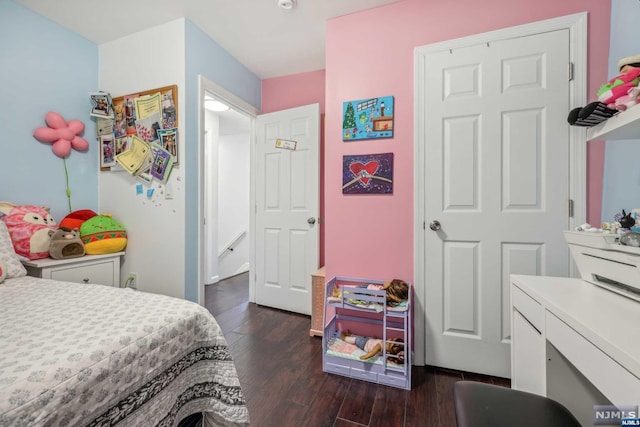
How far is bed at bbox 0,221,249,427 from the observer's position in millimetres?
602

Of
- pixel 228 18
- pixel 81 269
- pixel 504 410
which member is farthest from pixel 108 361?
pixel 228 18

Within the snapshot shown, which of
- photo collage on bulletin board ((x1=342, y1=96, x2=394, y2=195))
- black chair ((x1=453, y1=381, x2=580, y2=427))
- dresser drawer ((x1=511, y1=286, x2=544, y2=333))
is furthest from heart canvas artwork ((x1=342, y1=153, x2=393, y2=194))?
black chair ((x1=453, y1=381, x2=580, y2=427))

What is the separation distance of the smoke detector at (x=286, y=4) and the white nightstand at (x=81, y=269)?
240 cm

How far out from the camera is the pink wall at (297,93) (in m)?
2.64

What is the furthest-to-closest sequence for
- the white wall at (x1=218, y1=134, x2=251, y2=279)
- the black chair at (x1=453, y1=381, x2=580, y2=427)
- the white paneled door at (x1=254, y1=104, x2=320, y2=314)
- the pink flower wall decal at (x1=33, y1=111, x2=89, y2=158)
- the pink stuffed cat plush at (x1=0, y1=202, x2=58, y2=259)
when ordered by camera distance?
the white wall at (x1=218, y1=134, x2=251, y2=279), the white paneled door at (x1=254, y1=104, x2=320, y2=314), the pink flower wall decal at (x1=33, y1=111, x2=89, y2=158), the pink stuffed cat plush at (x1=0, y1=202, x2=58, y2=259), the black chair at (x1=453, y1=381, x2=580, y2=427)

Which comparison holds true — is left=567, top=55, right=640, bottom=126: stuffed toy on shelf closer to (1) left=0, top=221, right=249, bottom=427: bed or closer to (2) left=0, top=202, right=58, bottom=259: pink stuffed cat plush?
(1) left=0, top=221, right=249, bottom=427: bed

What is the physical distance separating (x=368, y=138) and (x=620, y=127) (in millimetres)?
1229

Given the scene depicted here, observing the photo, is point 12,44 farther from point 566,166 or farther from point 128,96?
point 566,166

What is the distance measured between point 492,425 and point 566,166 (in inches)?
61.3

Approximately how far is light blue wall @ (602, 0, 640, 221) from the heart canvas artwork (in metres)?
1.17

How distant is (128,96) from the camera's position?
2.23 m

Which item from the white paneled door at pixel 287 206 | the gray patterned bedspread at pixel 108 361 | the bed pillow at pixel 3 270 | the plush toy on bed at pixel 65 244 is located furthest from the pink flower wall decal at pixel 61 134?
the white paneled door at pixel 287 206

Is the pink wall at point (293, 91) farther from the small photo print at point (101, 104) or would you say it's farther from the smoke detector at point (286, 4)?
the small photo print at point (101, 104)

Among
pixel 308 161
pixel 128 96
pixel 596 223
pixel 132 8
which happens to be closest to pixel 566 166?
pixel 596 223
